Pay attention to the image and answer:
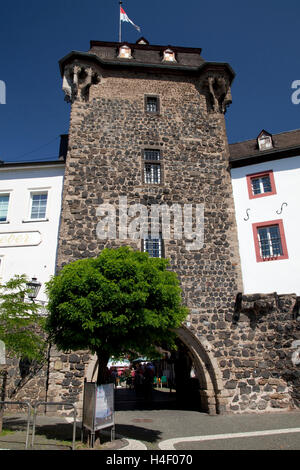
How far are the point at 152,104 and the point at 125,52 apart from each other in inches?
157

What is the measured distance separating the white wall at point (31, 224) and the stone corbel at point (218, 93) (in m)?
8.28

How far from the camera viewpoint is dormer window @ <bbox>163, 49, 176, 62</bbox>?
18000mm

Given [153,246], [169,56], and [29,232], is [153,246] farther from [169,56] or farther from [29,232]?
[169,56]

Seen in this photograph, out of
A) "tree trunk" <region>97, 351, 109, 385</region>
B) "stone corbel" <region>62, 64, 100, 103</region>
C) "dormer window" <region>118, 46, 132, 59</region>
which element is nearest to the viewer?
"tree trunk" <region>97, 351, 109, 385</region>

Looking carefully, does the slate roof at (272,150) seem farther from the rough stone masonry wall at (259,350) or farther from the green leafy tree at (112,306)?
the green leafy tree at (112,306)

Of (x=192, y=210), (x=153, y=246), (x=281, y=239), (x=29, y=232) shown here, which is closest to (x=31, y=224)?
(x=29, y=232)

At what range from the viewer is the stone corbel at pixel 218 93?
1639 cm

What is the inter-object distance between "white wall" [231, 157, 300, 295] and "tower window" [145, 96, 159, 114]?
5016 mm

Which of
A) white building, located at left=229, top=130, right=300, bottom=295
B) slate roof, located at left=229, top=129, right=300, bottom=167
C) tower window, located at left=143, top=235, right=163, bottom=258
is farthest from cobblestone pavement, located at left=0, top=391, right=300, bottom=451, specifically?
slate roof, located at left=229, top=129, right=300, bottom=167

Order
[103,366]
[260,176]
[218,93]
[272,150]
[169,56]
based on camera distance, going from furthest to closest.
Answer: [169,56]
[218,93]
[260,176]
[272,150]
[103,366]

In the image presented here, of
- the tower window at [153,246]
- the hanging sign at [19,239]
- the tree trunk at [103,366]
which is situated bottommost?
the tree trunk at [103,366]

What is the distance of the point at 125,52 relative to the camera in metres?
17.9

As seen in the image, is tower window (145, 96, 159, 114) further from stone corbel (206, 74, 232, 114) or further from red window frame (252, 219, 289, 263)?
red window frame (252, 219, 289, 263)


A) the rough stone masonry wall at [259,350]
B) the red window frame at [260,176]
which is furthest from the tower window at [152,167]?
the rough stone masonry wall at [259,350]
